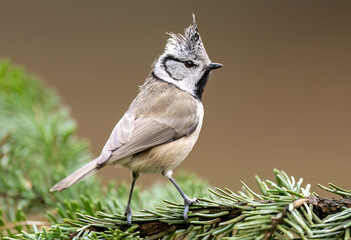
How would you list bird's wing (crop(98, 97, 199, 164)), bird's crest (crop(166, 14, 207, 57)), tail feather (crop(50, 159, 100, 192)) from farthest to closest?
1. bird's crest (crop(166, 14, 207, 57))
2. bird's wing (crop(98, 97, 199, 164))
3. tail feather (crop(50, 159, 100, 192))

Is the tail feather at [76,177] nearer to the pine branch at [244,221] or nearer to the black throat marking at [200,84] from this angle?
the pine branch at [244,221]

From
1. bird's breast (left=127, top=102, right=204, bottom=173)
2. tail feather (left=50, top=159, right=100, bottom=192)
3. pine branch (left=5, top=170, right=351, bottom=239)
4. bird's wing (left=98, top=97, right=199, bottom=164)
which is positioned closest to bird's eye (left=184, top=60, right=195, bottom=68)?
bird's wing (left=98, top=97, right=199, bottom=164)

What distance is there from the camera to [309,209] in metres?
0.84

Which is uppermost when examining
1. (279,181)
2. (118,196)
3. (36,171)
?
(279,181)

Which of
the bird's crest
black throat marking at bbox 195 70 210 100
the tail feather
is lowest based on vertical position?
the tail feather

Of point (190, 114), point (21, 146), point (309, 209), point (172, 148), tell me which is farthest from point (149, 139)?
point (309, 209)

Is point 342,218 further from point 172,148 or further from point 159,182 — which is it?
point 159,182

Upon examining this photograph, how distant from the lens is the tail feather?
1.24 m

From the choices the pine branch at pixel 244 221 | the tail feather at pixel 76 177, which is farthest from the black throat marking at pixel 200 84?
the pine branch at pixel 244 221

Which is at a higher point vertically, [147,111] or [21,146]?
[147,111]

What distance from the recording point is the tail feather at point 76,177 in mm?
1235

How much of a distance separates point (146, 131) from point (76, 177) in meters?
0.36

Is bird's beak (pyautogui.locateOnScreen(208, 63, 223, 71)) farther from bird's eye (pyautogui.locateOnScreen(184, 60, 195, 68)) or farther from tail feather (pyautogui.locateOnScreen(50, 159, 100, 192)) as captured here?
tail feather (pyautogui.locateOnScreen(50, 159, 100, 192))

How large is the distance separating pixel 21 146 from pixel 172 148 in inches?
25.2
